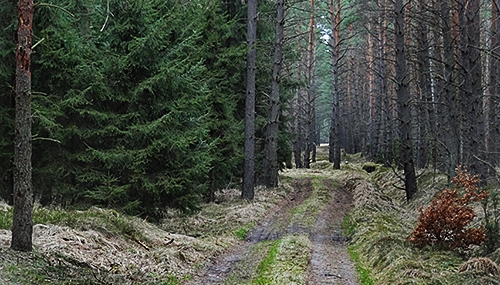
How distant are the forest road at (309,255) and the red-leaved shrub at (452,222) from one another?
1.78 metres

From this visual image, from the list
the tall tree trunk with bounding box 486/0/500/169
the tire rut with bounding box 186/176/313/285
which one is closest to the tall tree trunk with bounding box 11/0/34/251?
the tire rut with bounding box 186/176/313/285

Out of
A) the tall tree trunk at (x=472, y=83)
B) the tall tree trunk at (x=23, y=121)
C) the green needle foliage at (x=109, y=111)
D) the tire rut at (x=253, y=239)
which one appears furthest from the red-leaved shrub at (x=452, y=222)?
the tall tree trunk at (x=23, y=121)

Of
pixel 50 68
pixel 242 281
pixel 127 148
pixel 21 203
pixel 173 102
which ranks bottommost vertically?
pixel 242 281

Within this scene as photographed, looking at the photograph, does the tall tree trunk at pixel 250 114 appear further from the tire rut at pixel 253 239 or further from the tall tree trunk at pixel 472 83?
the tall tree trunk at pixel 472 83

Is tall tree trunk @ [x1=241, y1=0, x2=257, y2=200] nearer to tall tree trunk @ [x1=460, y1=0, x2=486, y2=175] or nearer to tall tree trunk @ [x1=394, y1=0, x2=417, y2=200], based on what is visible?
Answer: tall tree trunk @ [x1=394, y1=0, x2=417, y2=200]

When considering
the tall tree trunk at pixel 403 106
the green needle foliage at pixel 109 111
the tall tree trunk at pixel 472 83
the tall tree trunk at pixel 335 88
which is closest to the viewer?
the green needle foliage at pixel 109 111

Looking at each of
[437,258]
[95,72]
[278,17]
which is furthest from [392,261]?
[278,17]

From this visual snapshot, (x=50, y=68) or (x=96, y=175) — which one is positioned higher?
(x=50, y=68)

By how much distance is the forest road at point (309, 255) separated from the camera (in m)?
8.33

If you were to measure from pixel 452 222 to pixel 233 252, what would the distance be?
476 cm

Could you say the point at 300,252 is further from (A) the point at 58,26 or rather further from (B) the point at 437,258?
(A) the point at 58,26

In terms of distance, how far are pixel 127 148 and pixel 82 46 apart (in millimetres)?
2893

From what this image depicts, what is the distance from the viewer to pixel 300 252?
32.3ft

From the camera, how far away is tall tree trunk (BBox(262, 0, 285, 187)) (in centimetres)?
2041
